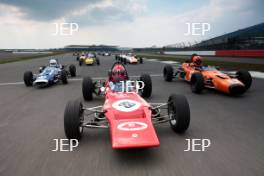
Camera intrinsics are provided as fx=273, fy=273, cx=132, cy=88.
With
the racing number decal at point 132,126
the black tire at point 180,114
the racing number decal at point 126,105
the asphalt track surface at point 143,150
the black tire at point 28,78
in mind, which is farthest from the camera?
the black tire at point 28,78

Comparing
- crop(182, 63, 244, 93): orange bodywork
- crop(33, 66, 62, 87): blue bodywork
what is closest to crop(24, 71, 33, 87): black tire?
crop(33, 66, 62, 87): blue bodywork

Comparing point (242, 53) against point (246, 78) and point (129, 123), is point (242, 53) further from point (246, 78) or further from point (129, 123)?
point (129, 123)

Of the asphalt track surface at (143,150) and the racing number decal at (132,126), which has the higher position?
the racing number decal at (132,126)

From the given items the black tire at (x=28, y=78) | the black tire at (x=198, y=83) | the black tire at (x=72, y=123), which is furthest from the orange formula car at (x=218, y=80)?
the black tire at (x=28, y=78)

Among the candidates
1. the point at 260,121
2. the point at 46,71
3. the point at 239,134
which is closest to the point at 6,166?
the point at 239,134

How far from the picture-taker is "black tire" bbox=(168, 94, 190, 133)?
4738mm

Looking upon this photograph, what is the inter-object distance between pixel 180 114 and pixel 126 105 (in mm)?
992

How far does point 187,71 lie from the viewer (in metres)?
11.8

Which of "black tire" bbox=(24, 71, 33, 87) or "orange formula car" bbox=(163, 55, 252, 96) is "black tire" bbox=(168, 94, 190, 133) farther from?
"black tire" bbox=(24, 71, 33, 87)

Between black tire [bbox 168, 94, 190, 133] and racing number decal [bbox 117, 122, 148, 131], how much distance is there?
776 mm

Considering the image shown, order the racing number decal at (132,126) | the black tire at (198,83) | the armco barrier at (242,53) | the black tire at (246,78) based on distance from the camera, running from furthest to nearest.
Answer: the armco barrier at (242,53) → the black tire at (246,78) → the black tire at (198,83) → the racing number decal at (132,126)

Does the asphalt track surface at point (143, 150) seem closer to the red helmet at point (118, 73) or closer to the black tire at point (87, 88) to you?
the black tire at point (87, 88)

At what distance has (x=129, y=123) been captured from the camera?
432 centimetres

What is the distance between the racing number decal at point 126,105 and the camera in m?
4.86
